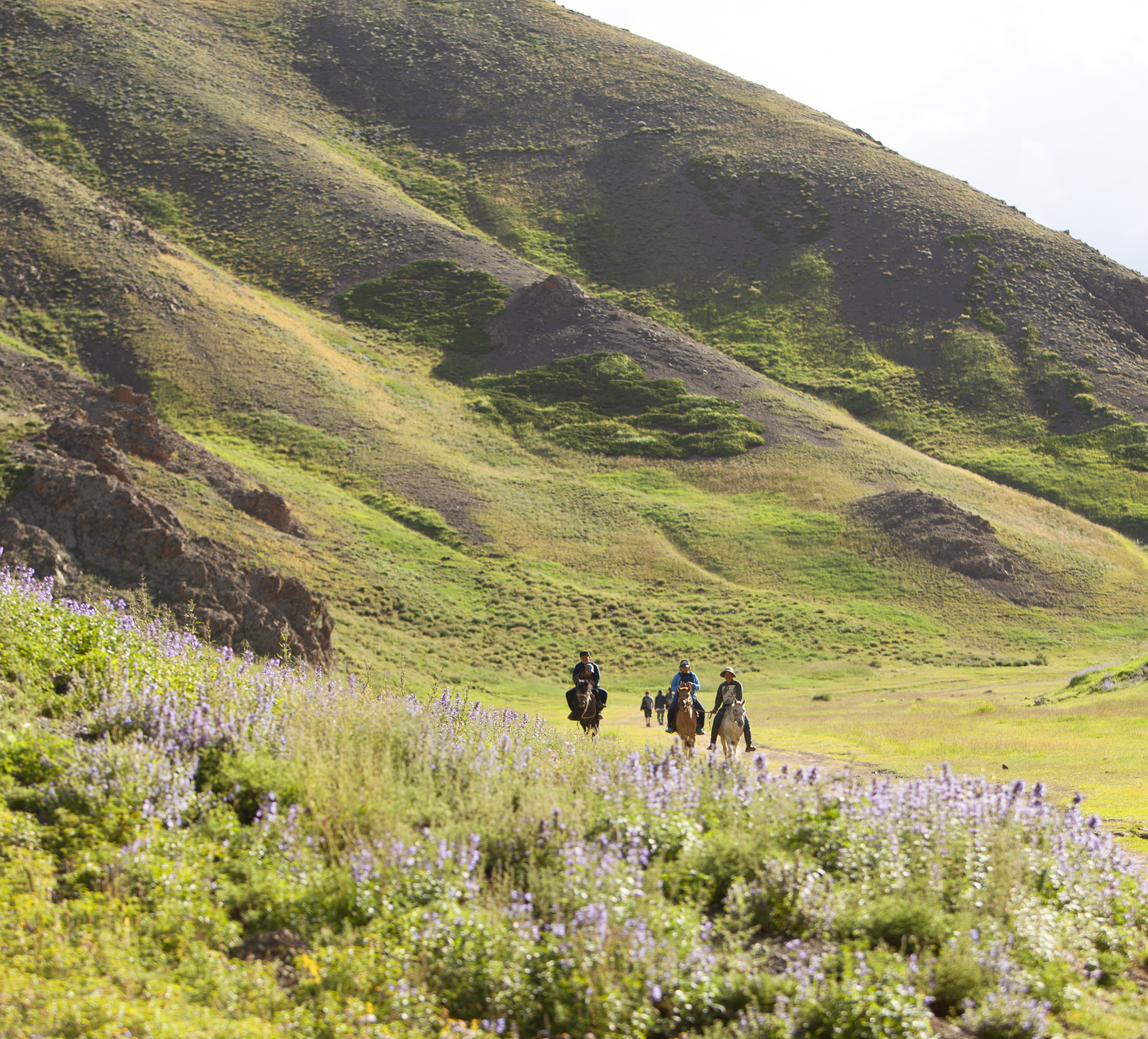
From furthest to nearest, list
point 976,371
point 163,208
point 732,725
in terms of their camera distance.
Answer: point 163,208 < point 976,371 < point 732,725

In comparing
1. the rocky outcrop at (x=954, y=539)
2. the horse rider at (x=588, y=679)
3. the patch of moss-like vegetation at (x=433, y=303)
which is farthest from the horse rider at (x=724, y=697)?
the patch of moss-like vegetation at (x=433, y=303)

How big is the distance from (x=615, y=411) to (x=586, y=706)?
6016 centimetres

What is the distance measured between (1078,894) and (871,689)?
33344 millimetres

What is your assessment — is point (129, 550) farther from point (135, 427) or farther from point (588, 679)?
point (588, 679)

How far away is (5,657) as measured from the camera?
7.90m

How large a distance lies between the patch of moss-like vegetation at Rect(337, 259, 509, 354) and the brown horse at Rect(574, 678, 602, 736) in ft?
221

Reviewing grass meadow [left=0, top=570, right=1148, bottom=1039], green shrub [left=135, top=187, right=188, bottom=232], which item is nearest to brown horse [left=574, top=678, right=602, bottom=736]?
grass meadow [left=0, top=570, right=1148, bottom=1039]

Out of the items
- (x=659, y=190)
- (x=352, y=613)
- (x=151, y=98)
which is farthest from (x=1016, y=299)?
(x=151, y=98)

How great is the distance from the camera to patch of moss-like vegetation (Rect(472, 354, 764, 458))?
2682 inches

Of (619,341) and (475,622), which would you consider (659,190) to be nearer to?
(619,341)

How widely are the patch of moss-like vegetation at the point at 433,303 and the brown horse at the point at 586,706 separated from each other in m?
67.5

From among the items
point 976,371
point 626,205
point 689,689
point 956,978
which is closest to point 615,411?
point 976,371

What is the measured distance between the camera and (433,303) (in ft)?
271

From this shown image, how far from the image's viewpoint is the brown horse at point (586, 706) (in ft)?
42.6
